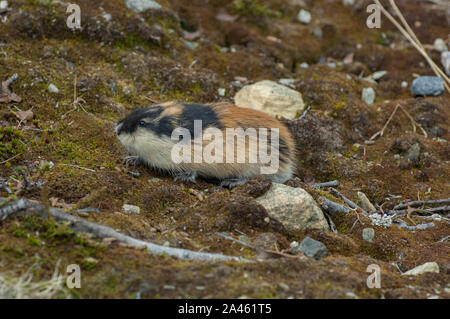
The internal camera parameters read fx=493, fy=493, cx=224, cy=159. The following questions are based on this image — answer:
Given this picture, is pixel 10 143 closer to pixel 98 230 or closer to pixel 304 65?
pixel 98 230

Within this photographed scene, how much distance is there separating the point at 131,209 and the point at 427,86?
20.4 feet

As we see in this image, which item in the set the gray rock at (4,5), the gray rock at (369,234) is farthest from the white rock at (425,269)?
the gray rock at (4,5)

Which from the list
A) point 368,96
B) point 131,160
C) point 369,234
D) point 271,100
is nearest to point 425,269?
point 369,234

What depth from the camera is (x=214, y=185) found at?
20.6 ft

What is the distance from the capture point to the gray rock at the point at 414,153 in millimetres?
7276

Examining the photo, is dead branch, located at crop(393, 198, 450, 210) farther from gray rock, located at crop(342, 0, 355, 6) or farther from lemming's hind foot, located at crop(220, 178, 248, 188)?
gray rock, located at crop(342, 0, 355, 6)

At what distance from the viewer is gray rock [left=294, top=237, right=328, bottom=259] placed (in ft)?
15.1

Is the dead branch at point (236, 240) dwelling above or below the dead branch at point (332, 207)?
above

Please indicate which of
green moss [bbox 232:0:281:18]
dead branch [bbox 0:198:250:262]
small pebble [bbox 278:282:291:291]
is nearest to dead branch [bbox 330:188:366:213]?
dead branch [bbox 0:198:250:262]

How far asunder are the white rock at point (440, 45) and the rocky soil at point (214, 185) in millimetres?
131

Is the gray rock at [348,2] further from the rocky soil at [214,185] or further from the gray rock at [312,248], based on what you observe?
the gray rock at [312,248]

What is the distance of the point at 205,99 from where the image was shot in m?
8.04

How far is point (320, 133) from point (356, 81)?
2.07m
